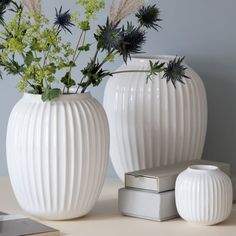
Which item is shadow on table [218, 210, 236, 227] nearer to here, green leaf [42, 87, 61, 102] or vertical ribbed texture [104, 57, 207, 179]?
vertical ribbed texture [104, 57, 207, 179]

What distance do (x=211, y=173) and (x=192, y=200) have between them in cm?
6

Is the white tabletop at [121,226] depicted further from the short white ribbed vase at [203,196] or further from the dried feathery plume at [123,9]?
the dried feathery plume at [123,9]

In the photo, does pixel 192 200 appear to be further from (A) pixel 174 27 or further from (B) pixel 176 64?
(A) pixel 174 27

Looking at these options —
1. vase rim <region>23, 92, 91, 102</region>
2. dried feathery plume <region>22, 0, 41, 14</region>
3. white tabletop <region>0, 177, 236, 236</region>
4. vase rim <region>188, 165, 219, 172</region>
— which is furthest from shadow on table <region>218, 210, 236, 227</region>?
dried feathery plume <region>22, 0, 41, 14</region>

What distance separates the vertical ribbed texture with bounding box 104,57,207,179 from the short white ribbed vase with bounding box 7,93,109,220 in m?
0.23

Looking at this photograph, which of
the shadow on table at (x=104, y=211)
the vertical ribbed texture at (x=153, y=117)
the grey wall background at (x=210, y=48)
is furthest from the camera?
the grey wall background at (x=210, y=48)

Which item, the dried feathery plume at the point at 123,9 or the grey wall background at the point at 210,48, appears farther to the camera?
the grey wall background at the point at 210,48

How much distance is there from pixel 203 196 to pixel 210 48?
54cm

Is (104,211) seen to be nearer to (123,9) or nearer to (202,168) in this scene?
(202,168)

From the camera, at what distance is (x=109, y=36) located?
4.83 feet

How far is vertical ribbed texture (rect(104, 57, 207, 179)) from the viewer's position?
68.2 inches

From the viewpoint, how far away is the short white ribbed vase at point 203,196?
1.48 meters

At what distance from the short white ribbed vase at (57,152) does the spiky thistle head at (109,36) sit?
0.38 ft

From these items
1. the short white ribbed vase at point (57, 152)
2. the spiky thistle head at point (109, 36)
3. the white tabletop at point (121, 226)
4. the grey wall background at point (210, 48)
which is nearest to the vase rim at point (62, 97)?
the short white ribbed vase at point (57, 152)
